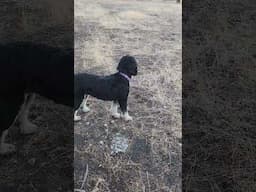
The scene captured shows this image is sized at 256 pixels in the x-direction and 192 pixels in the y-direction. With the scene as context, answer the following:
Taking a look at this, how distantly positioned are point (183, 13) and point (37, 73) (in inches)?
84.9

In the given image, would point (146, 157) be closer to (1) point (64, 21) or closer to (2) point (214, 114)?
(2) point (214, 114)

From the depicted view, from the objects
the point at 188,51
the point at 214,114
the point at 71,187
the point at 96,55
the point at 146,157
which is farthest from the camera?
the point at 188,51

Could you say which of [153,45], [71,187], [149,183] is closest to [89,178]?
[71,187]

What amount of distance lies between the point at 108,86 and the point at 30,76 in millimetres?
523

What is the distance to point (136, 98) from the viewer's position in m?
3.11

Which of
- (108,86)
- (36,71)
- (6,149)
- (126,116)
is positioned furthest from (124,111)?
(6,149)

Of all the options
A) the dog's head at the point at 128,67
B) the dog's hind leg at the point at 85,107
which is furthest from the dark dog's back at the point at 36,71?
the dog's head at the point at 128,67

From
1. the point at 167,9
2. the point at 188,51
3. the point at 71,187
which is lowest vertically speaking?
the point at 71,187

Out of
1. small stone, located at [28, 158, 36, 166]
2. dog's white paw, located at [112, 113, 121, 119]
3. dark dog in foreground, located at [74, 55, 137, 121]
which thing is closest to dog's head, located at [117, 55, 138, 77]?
dark dog in foreground, located at [74, 55, 137, 121]

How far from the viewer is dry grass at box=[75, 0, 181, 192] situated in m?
2.56

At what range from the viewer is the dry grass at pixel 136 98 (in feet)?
8.39

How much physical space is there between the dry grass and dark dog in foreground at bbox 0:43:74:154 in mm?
377

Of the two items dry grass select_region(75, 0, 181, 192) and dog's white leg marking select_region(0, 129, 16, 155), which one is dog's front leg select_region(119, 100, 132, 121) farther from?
dog's white leg marking select_region(0, 129, 16, 155)

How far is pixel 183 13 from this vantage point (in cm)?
423
